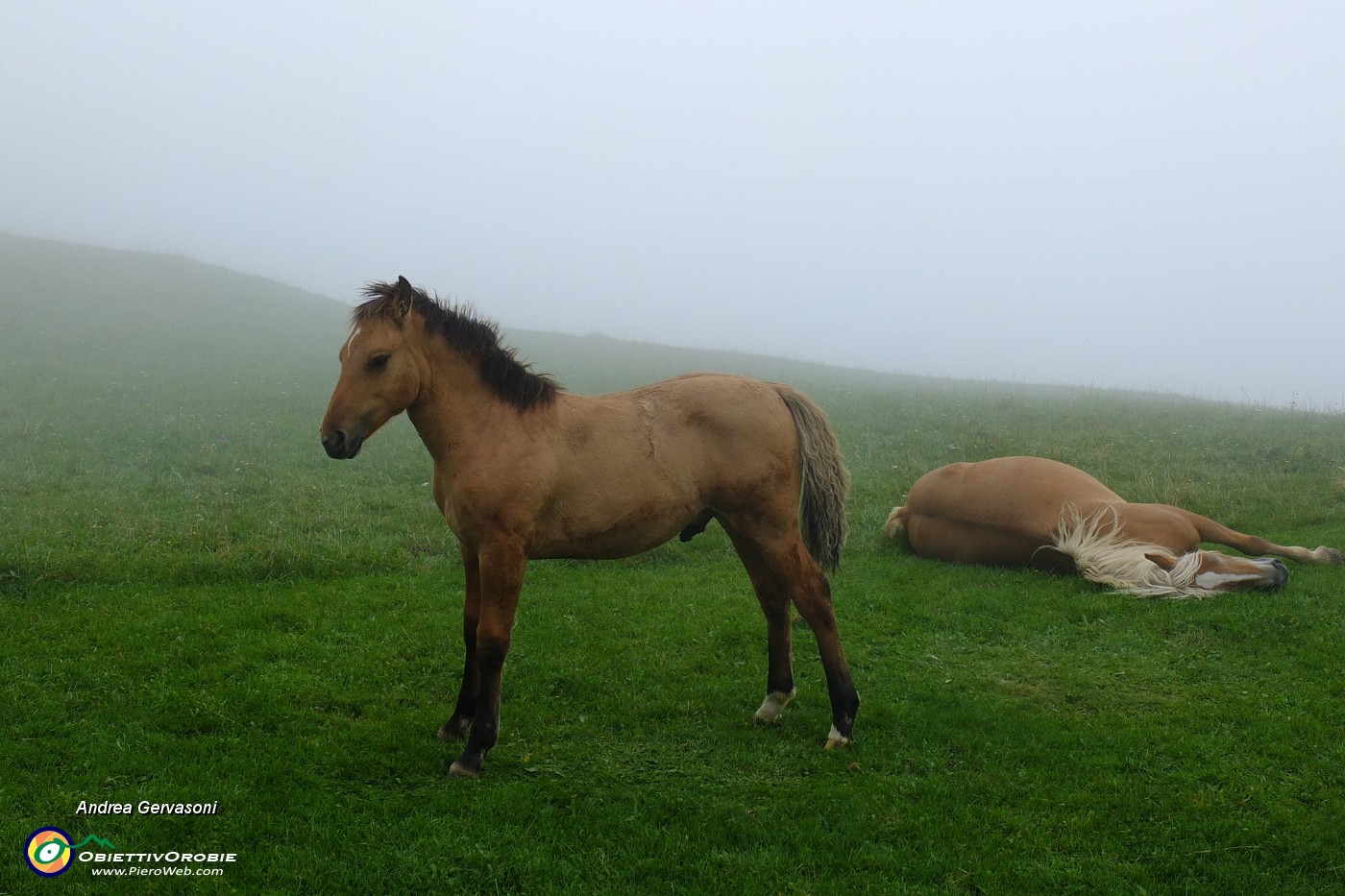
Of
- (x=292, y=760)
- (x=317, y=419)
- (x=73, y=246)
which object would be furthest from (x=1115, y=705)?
(x=73, y=246)

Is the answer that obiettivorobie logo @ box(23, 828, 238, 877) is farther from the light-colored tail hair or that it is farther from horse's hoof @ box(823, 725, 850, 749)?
the light-colored tail hair

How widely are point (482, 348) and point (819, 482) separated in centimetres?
230

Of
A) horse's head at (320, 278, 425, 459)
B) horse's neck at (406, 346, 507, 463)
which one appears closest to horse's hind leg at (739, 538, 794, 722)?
horse's neck at (406, 346, 507, 463)

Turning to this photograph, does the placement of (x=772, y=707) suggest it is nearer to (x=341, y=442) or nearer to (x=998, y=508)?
(x=341, y=442)

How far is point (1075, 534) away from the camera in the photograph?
805cm

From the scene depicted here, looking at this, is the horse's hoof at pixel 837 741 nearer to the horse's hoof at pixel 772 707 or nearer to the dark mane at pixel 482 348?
the horse's hoof at pixel 772 707

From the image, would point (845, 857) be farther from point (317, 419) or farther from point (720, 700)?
point (317, 419)

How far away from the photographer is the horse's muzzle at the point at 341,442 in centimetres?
453

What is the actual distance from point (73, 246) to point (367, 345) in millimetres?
49761

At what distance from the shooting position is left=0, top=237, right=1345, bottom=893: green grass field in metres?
3.83

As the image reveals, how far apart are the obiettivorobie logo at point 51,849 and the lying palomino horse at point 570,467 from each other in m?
1.72

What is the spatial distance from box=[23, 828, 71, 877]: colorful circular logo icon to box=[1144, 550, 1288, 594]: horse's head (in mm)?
8143

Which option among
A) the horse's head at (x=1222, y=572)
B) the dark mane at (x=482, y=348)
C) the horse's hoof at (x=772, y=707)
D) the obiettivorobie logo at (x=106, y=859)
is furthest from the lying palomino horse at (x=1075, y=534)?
the obiettivorobie logo at (x=106, y=859)

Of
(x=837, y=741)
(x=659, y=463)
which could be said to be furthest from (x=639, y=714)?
(x=659, y=463)
